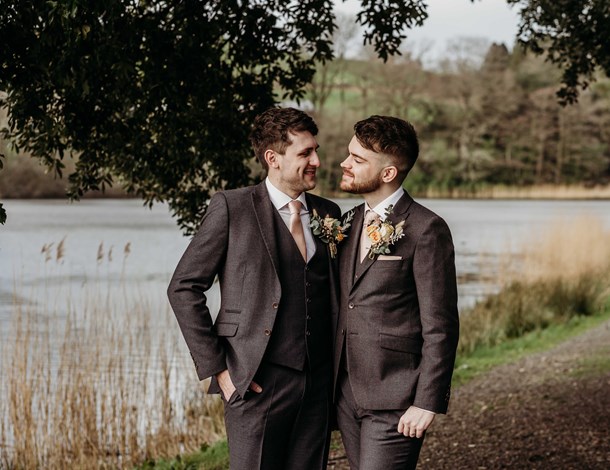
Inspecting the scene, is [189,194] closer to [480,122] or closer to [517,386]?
[517,386]

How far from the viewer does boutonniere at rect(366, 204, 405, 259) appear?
3660mm

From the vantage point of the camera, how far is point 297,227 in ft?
12.4

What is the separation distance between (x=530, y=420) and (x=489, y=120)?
46856 millimetres

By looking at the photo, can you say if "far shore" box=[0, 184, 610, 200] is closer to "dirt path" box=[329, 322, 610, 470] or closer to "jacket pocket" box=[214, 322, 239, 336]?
"dirt path" box=[329, 322, 610, 470]

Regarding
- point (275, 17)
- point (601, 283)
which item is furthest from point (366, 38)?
point (601, 283)

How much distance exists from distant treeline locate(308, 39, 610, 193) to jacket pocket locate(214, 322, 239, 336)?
143 ft

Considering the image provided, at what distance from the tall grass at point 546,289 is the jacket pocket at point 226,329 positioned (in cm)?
887

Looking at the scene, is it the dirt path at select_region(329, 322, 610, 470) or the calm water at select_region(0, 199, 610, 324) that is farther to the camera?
the calm water at select_region(0, 199, 610, 324)

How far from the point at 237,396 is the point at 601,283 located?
13.2 metres

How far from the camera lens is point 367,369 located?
369 cm

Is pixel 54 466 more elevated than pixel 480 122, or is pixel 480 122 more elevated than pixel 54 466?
pixel 480 122

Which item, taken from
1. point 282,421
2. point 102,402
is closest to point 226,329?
point 282,421

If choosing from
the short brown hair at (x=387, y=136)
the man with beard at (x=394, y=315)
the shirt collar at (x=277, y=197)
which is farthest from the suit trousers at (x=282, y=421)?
the short brown hair at (x=387, y=136)

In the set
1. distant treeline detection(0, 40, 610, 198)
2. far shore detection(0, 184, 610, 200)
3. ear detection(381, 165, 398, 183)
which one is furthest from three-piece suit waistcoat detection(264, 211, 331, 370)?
far shore detection(0, 184, 610, 200)
